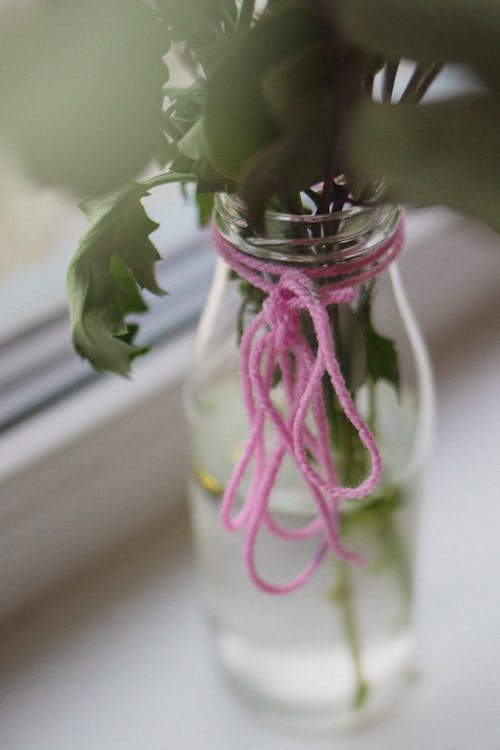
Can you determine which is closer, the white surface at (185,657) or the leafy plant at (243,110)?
the leafy plant at (243,110)

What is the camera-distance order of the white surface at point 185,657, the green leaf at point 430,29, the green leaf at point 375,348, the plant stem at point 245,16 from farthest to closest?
the white surface at point 185,657 → the green leaf at point 375,348 → the plant stem at point 245,16 → the green leaf at point 430,29

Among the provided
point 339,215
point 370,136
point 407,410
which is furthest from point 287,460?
point 370,136

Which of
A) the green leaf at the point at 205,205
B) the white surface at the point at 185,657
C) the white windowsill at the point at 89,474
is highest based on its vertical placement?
the green leaf at the point at 205,205

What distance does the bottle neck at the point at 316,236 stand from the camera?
334 millimetres

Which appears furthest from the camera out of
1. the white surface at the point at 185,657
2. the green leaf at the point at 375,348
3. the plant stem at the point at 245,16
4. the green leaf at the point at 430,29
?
the white surface at the point at 185,657

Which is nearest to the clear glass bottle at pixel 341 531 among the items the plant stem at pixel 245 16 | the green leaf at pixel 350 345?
the green leaf at pixel 350 345

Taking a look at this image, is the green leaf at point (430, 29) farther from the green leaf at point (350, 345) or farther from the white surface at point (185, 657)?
the white surface at point (185, 657)

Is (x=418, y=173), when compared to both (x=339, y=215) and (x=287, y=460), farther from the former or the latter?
→ (x=287, y=460)

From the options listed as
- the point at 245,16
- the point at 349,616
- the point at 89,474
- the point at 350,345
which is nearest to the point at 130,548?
the point at 89,474

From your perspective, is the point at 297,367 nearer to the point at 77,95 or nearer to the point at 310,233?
the point at 310,233

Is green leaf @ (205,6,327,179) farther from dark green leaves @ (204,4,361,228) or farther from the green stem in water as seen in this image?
the green stem in water

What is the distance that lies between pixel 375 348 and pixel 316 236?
0.07 meters

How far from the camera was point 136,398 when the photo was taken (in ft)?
1.85

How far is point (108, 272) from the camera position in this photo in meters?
0.32
